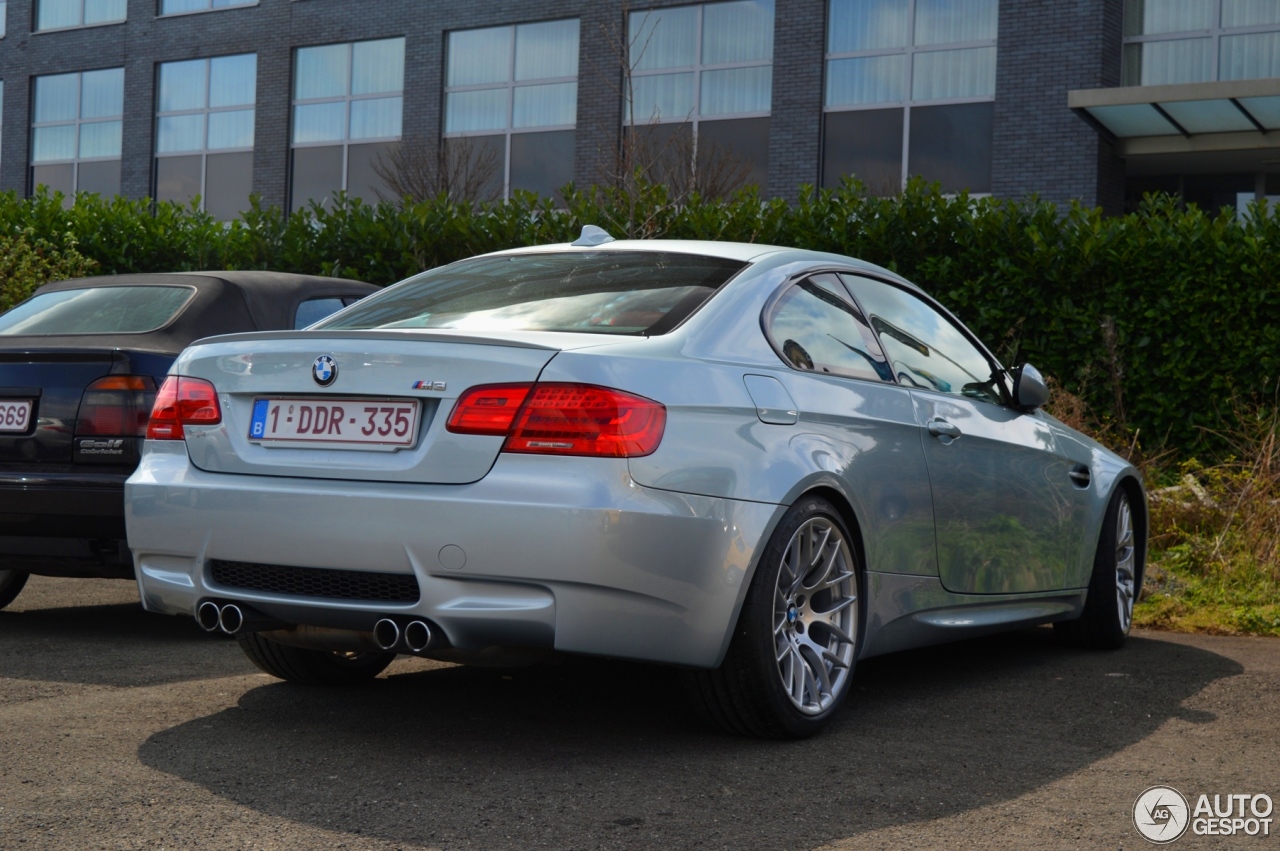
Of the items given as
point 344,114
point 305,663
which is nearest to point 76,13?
point 344,114

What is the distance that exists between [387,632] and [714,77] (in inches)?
766

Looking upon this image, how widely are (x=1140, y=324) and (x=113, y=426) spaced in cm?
823

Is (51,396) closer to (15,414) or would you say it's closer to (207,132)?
(15,414)

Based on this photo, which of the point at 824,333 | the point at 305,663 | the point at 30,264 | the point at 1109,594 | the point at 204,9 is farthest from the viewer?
the point at 204,9

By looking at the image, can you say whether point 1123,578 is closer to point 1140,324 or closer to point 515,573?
point 515,573

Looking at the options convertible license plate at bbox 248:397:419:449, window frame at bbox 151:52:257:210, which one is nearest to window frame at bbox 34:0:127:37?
window frame at bbox 151:52:257:210

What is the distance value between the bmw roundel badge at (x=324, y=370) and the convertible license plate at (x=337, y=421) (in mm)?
51

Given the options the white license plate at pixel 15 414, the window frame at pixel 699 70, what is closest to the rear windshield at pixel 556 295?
the white license plate at pixel 15 414

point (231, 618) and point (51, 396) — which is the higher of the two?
point (51, 396)

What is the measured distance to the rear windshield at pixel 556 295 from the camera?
4398 mm

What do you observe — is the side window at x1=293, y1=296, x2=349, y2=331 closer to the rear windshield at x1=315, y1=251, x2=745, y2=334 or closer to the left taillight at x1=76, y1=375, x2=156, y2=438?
the left taillight at x1=76, y1=375, x2=156, y2=438

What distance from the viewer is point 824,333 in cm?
489

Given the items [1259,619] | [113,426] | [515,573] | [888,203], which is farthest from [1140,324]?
[515,573]

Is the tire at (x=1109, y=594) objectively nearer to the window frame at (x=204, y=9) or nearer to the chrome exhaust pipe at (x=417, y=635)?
the chrome exhaust pipe at (x=417, y=635)
